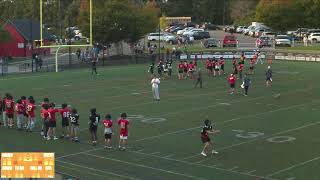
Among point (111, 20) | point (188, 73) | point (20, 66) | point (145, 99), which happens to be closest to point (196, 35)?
point (111, 20)

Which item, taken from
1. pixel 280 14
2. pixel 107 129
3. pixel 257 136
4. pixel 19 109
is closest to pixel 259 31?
pixel 280 14

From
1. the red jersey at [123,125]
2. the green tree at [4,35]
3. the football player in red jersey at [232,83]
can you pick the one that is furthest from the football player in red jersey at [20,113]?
the green tree at [4,35]

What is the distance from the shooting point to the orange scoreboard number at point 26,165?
12.1 metres

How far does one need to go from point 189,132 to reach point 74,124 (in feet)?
14.3

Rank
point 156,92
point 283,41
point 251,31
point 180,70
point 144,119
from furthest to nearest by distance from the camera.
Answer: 1. point 251,31
2. point 283,41
3. point 180,70
4. point 156,92
5. point 144,119

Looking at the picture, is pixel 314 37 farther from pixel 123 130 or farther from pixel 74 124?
pixel 123 130

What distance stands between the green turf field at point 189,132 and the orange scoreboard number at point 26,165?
4.71 metres

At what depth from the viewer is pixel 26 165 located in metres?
12.1

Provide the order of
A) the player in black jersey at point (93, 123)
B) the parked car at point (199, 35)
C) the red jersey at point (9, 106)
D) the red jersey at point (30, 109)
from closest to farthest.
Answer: the player in black jersey at point (93, 123), the red jersey at point (30, 109), the red jersey at point (9, 106), the parked car at point (199, 35)

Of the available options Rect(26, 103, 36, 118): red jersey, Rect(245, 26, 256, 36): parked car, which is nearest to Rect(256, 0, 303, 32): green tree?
Rect(245, 26, 256, 36): parked car

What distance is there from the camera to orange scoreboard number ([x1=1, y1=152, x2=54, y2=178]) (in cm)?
1214

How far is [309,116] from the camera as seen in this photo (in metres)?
26.2

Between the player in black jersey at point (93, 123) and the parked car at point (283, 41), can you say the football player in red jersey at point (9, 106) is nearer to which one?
the player in black jersey at point (93, 123)

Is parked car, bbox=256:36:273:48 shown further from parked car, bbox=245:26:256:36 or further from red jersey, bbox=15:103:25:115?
red jersey, bbox=15:103:25:115
